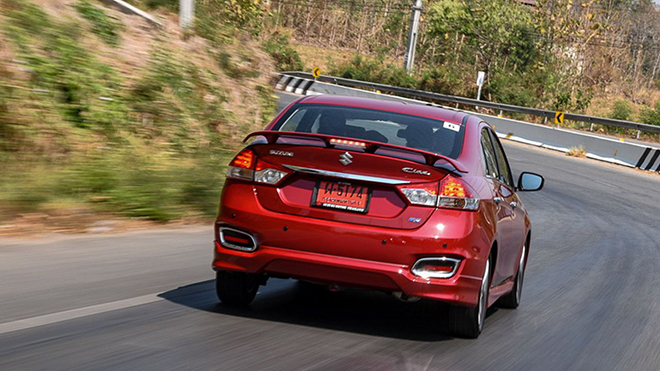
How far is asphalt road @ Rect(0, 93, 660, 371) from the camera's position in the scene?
5.28m

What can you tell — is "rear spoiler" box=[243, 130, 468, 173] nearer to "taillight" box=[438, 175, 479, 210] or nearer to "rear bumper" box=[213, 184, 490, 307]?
"taillight" box=[438, 175, 479, 210]

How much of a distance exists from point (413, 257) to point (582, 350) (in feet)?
5.82

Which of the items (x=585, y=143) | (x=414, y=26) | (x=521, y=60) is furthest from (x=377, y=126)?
(x=521, y=60)

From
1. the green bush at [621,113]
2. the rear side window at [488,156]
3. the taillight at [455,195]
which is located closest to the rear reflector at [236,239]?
the taillight at [455,195]

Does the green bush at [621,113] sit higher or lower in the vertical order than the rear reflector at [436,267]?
lower

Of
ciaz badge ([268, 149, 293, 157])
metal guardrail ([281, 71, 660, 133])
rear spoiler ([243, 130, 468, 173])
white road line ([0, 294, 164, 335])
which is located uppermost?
rear spoiler ([243, 130, 468, 173])

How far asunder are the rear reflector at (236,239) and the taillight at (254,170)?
1.14 ft

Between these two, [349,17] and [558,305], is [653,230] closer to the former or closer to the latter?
[558,305]

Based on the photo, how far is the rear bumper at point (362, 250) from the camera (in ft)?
18.8

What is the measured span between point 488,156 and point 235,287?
2113 millimetres

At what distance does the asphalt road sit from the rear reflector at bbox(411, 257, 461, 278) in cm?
50

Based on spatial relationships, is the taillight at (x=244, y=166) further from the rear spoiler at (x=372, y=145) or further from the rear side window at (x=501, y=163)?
the rear side window at (x=501, y=163)

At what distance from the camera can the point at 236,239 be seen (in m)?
6.07

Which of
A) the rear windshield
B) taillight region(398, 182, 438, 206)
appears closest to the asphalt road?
taillight region(398, 182, 438, 206)
